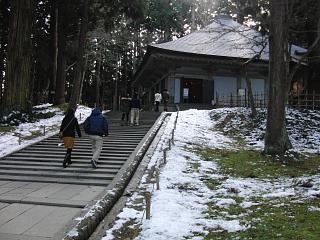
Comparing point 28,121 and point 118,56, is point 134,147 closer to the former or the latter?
point 28,121

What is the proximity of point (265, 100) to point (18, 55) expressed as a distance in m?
14.2

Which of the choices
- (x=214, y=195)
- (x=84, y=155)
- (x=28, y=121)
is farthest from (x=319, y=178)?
(x=28, y=121)

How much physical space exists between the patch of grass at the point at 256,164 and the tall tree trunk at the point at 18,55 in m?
9.50

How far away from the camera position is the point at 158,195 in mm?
8328

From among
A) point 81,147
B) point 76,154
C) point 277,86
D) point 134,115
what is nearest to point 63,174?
point 76,154

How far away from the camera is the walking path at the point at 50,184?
262 inches

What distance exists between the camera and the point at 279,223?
6.70 metres

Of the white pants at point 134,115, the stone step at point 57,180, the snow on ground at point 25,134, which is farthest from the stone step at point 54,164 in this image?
the white pants at point 134,115

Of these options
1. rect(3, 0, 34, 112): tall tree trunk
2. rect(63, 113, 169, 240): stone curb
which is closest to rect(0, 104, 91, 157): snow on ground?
rect(3, 0, 34, 112): tall tree trunk

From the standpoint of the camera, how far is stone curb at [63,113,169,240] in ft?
20.4

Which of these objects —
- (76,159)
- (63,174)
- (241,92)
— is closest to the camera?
(63,174)

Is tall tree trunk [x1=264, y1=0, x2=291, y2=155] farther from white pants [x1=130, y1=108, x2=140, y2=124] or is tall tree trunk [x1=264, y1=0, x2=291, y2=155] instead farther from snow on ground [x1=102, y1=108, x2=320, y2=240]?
white pants [x1=130, y1=108, x2=140, y2=124]

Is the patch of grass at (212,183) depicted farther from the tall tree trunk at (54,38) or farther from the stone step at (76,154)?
the tall tree trunk at (54,38)

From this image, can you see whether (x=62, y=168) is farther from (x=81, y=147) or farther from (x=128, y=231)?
(x=128, y=231)
